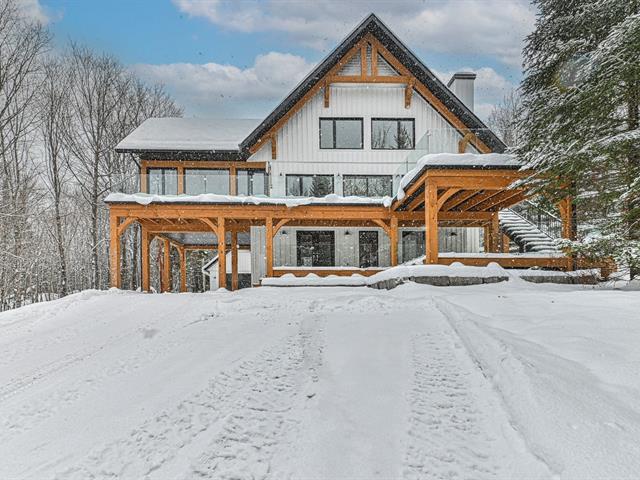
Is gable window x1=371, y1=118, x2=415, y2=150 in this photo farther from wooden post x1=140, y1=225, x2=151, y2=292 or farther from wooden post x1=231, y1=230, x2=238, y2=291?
wooden post x1=140, y1=225, x2=151, y2=292

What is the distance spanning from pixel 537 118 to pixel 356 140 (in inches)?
293

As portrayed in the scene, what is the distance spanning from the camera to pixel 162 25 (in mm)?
44031

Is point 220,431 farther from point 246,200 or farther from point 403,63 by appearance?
point 403,63

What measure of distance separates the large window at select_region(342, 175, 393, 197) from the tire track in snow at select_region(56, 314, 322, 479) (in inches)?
467

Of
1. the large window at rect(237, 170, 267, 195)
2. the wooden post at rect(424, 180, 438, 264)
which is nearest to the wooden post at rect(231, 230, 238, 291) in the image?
the large window at rect(237, 170, 267, 195)

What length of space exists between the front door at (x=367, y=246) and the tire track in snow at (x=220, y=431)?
13.0 metres

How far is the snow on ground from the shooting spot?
95.6 inches

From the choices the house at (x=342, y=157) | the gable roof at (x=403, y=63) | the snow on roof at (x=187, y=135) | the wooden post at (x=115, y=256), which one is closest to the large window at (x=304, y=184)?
the house at (x=342, y=157)

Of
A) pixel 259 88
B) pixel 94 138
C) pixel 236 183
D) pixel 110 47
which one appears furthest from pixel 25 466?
pixel 259 88

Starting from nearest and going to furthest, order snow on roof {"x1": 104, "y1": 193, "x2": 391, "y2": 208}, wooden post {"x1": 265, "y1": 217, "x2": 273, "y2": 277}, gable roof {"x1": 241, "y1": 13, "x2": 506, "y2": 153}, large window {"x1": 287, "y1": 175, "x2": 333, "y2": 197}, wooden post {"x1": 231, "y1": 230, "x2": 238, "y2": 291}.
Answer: snow on roof {"x1": 104, "y1": 193, "x2": 391, "y2": 208} < wooden post {"x1": 265, "y1": 217, "x2": 273, "y2": 277} < gable roof {"x1": 241, "y1": 13, "x2": 506, "y2": 153} < large window {"x1": 287, "y1": 175, "x2": 333, "y2": 197} < wooden post {"x1": 231, "y1": 230, "x2": 238, "y2": 291}

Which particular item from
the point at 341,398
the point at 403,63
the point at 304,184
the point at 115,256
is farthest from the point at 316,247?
the point at 341,398

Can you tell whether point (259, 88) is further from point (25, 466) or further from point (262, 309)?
point (25, 466)

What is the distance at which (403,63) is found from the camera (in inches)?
656

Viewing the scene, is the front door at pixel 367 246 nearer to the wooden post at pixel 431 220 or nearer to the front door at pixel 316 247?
the front door at pixel 316 247
